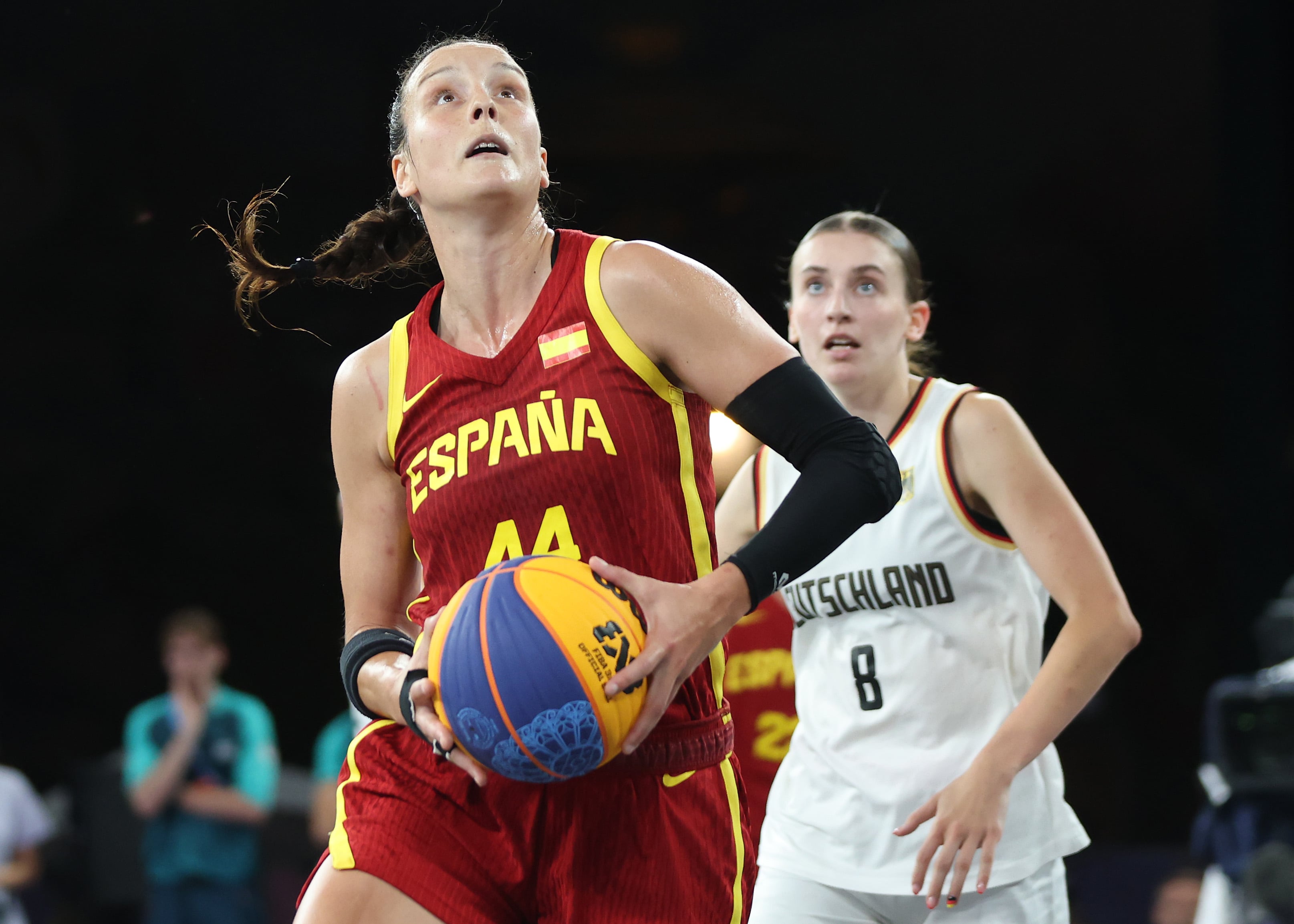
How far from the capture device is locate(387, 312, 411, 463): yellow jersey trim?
6.80ft

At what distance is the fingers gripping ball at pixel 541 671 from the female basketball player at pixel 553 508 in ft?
0.14

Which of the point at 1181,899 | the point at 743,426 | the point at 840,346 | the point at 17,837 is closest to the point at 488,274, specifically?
the point at 743,426

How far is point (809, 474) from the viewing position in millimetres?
1785

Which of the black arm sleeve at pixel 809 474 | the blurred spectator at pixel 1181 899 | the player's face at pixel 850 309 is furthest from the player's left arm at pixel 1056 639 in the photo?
the blurred spectator at pixel 1181 899

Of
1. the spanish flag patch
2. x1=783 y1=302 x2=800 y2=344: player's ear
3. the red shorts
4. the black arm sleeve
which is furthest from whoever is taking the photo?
x1=783 y1=302 x2=800 y2=344: player's ear

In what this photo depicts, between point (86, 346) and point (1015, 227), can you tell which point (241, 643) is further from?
point (1015, 227)

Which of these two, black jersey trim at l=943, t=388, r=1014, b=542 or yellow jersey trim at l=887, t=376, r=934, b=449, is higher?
yellow jersey trim at l=887, t=376, r=934, b=449

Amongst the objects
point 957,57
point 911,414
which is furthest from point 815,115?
point 911,414

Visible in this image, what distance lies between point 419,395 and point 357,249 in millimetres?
532

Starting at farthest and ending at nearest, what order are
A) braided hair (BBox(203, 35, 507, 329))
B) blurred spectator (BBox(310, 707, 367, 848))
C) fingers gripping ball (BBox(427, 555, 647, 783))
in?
blurred spectator (BBox(310, 707, 367, 848)) < braided hair (BBox(203, 35, 507, 329)) < fingers gripping ball (BBox(427, 555, 647, 783))

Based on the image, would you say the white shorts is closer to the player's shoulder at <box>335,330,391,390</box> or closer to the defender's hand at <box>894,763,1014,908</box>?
the defender's hand at <box>894,763,1014,908</box>

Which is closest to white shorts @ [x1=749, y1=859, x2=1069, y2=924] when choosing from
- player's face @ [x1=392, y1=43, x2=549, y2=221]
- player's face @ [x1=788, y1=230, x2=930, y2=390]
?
player's face @ [x1=788, y1=230, x2=930, y2=390]

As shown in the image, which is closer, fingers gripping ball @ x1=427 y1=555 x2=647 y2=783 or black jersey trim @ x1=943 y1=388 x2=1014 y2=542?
fingers gripping ball @ x1=427 y1=555 x2=647 y2=783

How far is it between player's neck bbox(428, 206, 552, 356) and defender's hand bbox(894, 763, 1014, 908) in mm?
1054
